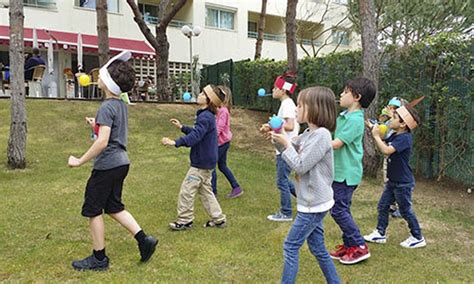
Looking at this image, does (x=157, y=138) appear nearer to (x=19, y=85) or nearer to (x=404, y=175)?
(x=19, y=85)

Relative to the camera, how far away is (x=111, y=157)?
11.3 ft

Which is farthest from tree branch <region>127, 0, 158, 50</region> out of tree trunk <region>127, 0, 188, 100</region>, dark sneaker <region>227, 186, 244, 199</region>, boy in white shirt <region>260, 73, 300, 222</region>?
boy in white shirt <region>260, 73, 300, 222</region>

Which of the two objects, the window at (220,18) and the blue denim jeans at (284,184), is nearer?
the blue denim jeans at (284,184)

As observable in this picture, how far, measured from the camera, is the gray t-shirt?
133 inches

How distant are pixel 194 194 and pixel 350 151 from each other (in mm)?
1732

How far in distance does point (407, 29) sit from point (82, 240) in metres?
19.7

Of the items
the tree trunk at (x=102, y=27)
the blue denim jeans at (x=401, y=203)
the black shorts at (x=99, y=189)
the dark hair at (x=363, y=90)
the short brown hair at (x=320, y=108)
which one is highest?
the tree trunk at (x=102, y=27)

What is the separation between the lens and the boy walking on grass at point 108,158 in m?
3.38

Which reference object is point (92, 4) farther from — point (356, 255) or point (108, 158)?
point (356, 255)

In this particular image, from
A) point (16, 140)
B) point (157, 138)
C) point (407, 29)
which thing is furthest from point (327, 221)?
point (407, 29)

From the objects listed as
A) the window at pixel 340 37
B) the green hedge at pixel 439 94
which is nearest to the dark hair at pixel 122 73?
the green hedge at pixel 439 94

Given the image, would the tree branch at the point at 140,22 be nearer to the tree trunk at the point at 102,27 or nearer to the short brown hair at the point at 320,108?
Result: the tree trunk at the point at 102,27

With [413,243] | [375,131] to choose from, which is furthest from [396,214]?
[375,131]

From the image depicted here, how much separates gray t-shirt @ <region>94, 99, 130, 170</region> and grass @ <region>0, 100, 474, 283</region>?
90 centimetres
